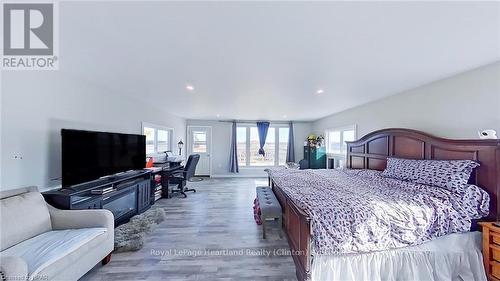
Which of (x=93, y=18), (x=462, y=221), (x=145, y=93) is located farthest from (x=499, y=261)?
(x=145, y=93)

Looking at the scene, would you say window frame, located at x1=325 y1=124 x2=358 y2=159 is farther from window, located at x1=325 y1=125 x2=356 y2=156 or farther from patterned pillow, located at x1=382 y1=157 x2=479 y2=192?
patterned pillow, located at x1=382 y1=157 x2=479 y2=192

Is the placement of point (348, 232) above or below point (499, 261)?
above

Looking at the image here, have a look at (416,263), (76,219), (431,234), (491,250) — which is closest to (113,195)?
(76,219)

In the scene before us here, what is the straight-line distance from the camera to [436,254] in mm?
1921

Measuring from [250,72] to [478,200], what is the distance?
111 inches

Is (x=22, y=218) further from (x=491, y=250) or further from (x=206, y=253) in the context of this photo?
(x=491, y=250)

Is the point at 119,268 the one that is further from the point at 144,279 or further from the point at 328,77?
the point at 328,77

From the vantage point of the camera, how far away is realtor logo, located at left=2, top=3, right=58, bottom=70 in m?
1.43

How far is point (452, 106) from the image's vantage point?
103 inches

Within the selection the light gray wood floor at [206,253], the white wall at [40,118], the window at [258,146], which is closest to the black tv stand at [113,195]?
the white wall at [40,118]

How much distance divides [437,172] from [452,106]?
1.00m

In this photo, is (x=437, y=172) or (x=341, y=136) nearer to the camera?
(x=437, y=172)

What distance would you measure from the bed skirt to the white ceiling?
1878 millimetres

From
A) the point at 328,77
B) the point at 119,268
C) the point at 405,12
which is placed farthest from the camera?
the point at 328,77
